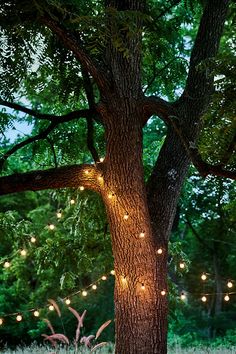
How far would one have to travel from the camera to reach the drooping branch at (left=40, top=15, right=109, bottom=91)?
12.1 feet

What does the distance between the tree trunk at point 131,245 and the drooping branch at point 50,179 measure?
23cm

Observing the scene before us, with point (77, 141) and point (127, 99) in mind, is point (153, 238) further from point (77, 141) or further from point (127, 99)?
point (77, 141)

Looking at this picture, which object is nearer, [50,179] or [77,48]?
[77,48]

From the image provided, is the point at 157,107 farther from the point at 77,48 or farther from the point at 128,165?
the point at 77,48

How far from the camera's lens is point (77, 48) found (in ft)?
12.7

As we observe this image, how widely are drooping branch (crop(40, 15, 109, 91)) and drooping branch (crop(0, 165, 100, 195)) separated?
698 mm

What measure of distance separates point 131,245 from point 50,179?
0.86 m

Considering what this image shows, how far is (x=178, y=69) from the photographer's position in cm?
627

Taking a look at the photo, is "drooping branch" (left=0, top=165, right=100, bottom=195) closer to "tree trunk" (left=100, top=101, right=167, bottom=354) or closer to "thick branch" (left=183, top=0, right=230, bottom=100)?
"tree trunk" (left=100, top=101, right=167, bottom=354)

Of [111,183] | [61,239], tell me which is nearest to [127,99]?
[111,183]

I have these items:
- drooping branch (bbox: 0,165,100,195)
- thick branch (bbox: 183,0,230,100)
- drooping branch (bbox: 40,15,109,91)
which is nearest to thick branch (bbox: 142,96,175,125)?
drooping branch (bbox: 40,15,109,91)

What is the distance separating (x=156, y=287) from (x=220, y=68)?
6.04 ft

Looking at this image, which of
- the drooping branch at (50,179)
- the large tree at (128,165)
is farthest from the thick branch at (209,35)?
the drooping branch at (50,179)

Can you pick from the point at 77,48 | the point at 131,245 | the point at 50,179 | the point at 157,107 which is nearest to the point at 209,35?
the point at 157,107
